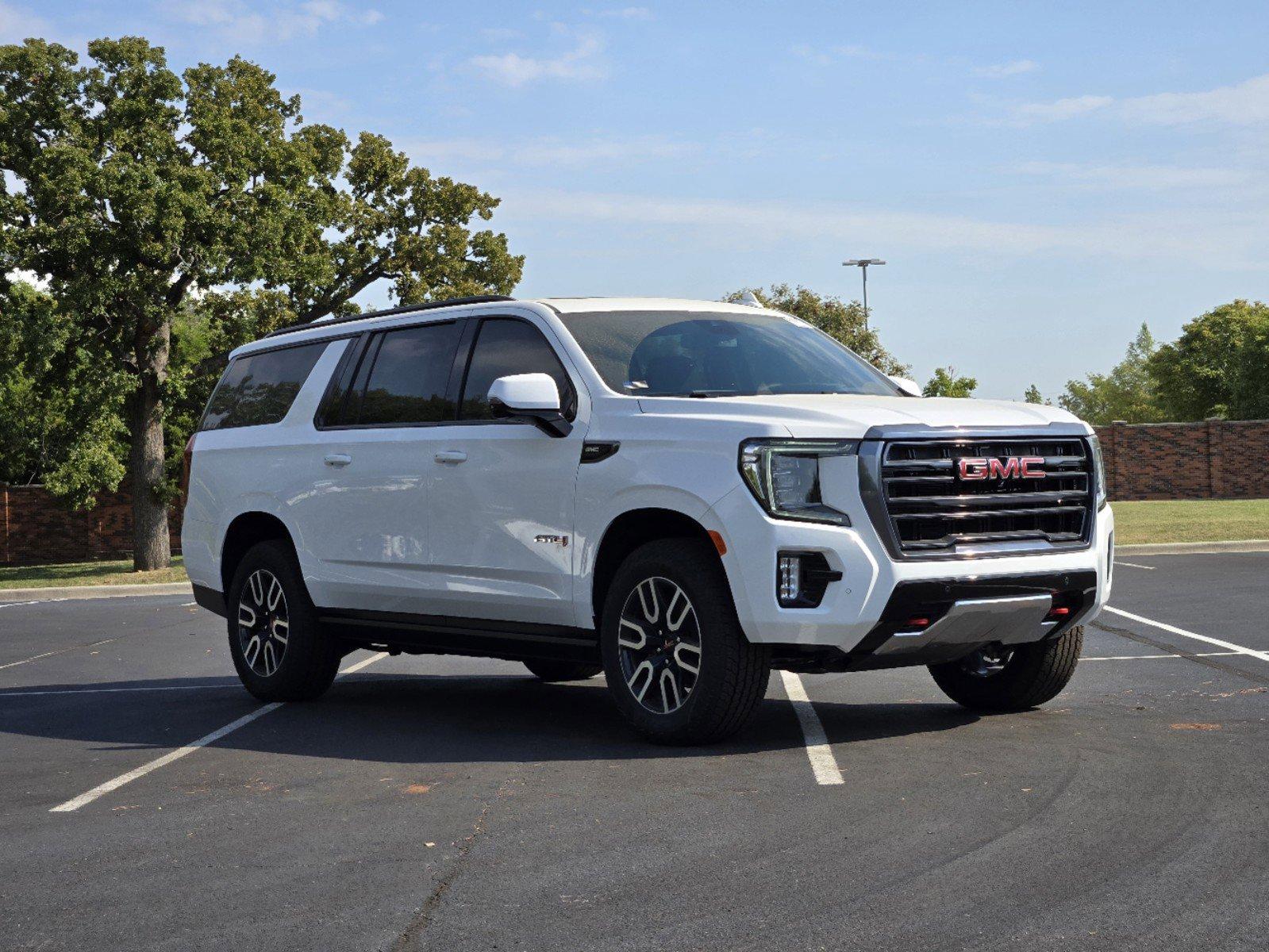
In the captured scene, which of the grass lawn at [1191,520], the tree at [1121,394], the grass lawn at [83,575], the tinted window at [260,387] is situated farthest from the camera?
the tree at [1121,394]

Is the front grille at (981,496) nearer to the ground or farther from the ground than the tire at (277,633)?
farther from the ground

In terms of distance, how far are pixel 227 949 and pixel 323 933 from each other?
27cm

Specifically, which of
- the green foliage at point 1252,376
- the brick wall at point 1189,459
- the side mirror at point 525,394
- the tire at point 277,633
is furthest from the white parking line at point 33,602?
the green foliage at point 1252,376

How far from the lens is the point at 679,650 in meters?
7.09

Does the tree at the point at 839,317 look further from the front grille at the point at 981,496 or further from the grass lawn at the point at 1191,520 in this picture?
the front grille at the point at 981,496

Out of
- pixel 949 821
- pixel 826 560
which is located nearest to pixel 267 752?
pixel 826 560

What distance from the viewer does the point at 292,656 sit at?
9.32m

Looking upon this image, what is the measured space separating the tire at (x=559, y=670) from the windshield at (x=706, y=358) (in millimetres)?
2897

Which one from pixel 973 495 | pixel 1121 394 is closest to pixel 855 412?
pixel 973 495

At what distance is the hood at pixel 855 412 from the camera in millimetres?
6746

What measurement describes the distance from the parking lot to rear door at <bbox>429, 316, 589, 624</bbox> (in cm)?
75

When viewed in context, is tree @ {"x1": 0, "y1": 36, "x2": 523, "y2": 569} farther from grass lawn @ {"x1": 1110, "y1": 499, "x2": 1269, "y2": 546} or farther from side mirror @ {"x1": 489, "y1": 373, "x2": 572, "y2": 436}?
side mirror @ {"x1": 489, "y1": 373, "x2": 572, "y2": 436}

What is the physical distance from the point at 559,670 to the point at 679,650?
11.3ft

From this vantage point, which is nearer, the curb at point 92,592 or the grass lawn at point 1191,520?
the curb at point 92,592
